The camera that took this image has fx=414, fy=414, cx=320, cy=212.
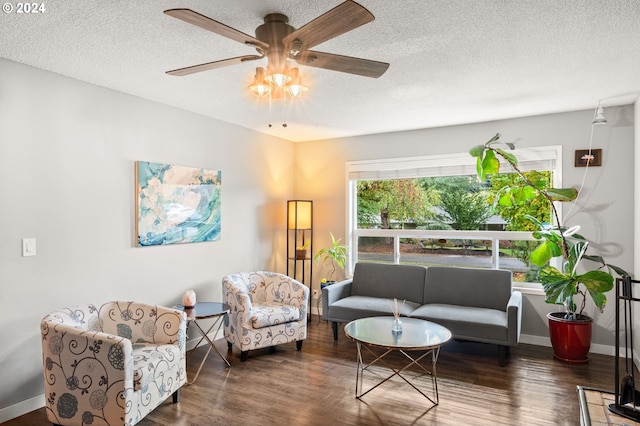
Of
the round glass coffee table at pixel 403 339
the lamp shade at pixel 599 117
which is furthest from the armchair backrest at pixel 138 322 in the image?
the lamp shade at pixel 599 117

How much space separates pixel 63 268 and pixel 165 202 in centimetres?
106

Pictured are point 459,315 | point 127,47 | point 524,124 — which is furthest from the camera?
point 524,124

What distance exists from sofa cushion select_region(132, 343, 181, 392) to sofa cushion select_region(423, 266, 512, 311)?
2.74 metres

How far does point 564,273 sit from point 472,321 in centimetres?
107

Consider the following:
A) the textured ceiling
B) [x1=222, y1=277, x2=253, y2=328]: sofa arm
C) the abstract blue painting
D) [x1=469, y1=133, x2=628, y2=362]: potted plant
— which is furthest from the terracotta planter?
the abstract blue painting

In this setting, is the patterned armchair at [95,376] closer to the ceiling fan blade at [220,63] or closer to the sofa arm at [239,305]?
the sofa arm at [239,305]

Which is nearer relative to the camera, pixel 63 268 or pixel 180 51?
pixel 180 51

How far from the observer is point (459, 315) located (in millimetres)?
3895

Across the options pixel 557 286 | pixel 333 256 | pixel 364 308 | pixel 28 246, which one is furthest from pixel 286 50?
pixel 333 256

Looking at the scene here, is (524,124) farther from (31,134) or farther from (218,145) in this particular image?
(31,134)

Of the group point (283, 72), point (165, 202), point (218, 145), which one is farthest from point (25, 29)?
point (218, 145)

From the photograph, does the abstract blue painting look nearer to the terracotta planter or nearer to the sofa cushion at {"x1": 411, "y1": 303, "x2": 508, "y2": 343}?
the sofa cushion at {"x1": 411, "y1": 303, "x2": 508, "y2": 343}

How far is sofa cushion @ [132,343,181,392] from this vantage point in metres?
2.58

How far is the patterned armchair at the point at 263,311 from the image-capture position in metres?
3.86
